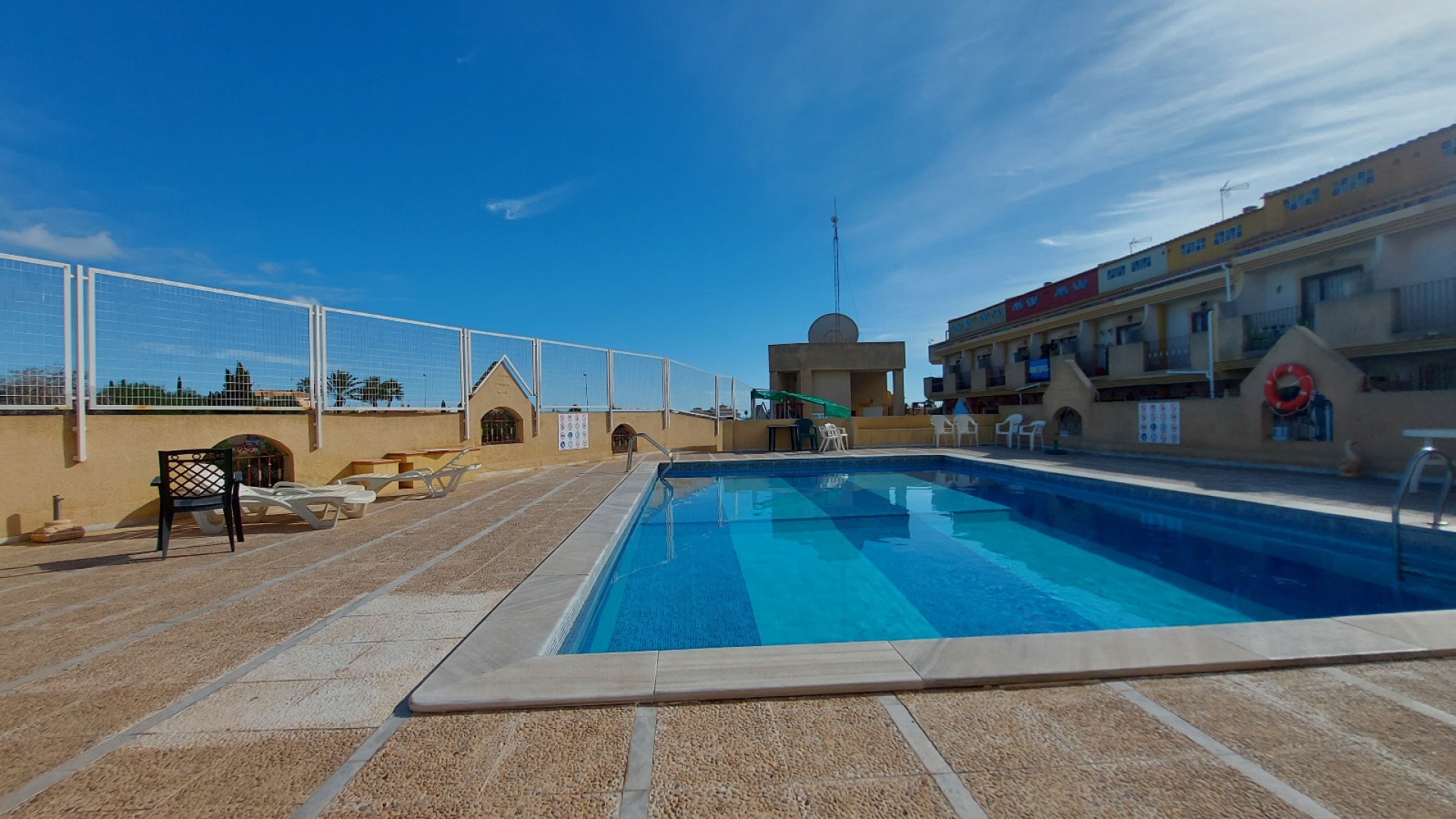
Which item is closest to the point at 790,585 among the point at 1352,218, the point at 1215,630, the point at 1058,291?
the point at 1215,630

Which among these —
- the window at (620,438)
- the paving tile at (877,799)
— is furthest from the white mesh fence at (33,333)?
the window at (620,438)

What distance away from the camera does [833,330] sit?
2625cm

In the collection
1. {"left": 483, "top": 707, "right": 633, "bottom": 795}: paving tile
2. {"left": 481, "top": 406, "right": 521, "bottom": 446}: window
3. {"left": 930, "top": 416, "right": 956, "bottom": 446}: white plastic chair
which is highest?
{"left": 481, "top": 406, "right": 521, "bottom": 446}: window

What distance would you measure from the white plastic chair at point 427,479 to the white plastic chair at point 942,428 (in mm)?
13025

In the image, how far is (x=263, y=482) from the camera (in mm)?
7102

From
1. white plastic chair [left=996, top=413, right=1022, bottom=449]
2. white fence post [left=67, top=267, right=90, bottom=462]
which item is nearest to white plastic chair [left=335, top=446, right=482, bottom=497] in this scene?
white fence post [left=67, top=267, right=90, bottom=462]

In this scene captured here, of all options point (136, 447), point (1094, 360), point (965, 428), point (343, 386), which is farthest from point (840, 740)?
point (1094, 360)

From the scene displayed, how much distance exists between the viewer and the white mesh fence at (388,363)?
796cm

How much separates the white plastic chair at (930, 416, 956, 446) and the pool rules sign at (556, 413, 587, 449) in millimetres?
10436

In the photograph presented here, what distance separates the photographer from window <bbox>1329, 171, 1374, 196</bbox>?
14.9m

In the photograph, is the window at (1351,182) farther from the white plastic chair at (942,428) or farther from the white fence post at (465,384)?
the white fence post at (465,384)

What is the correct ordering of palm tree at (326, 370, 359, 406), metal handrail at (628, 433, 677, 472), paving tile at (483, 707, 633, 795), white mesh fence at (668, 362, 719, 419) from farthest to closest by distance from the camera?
white mesh fence at (668, 362, 719, 419) < metal handrail at (628, 433, 677, 472) < palm tree at (326, 370, 359, 406) < paving tile at (483, 707, 633, 795)

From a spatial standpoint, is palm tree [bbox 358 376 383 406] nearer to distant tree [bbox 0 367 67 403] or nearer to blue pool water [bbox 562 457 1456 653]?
distant tree [bbox 0 367 67 403]

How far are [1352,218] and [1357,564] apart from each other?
1499cm
